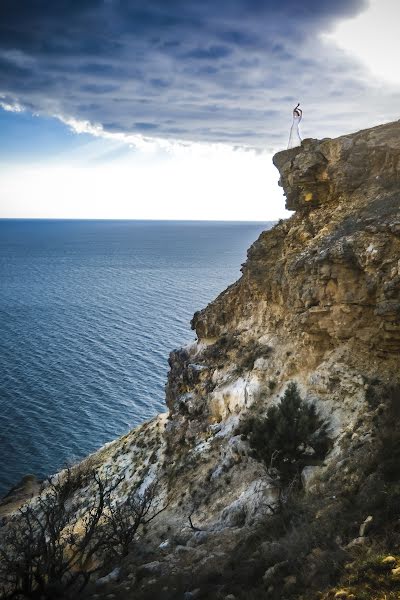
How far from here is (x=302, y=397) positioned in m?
26.4

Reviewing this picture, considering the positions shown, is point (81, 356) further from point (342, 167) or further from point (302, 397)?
point (342, 167)

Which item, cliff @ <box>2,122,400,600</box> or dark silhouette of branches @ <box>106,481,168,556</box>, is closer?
cliff @ <box>2,122,400,600</box>

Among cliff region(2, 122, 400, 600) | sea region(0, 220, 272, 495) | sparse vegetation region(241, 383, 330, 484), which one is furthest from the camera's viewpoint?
sea region(0, 220, 272, 495)

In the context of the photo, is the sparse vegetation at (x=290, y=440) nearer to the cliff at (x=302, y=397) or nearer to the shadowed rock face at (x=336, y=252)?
the cliff at (x=302, y=397)

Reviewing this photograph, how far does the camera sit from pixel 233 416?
30.1 m

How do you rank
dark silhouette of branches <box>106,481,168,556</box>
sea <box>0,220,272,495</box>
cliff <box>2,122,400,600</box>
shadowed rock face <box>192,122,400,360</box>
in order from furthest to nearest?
1. sea <box>0,220,272,495</box>
2. shadowed rock face <box>192,122,400,360</box>
3. dark silhouette of branches <box>106,481,168,556</box>
4. cliff <box>2,122,400,600</box>

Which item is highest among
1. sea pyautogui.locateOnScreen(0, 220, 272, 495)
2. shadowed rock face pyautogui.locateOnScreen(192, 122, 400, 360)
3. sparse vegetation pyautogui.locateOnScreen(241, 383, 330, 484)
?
shadowed rock face pyautogui.locateOnScreen(192, 122, 400, 360)

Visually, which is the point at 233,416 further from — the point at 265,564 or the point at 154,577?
the point at 265,564

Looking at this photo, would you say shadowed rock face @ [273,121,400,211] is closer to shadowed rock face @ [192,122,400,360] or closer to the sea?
shadowed rock face @ [192,122,400,360]

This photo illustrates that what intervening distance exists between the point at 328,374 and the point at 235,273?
390ft

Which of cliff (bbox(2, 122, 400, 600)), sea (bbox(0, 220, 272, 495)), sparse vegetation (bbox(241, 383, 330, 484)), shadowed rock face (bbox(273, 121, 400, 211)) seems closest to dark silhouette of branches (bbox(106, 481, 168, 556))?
cliff (bbox(2, 122, 400, 600))

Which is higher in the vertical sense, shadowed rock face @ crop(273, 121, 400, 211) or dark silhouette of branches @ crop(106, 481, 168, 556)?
shadowed rock face @ crop(273, 121, 400, 211)

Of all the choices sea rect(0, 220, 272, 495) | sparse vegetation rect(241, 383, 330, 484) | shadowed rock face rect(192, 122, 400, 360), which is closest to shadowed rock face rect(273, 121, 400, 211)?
shadowed rock face rect(192, 122, 400, 360)

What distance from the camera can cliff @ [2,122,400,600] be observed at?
1430cm
